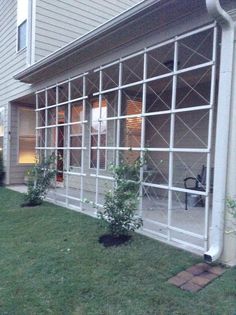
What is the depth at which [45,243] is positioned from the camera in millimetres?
4410

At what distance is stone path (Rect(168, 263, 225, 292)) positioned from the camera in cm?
301

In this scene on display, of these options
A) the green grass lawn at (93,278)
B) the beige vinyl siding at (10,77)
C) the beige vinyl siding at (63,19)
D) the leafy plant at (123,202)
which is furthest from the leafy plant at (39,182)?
the beige vinyl siding at (63,19)

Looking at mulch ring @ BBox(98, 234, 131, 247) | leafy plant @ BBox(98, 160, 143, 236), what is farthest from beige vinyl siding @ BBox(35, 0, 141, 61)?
mulch ring @ BBox(98, 234, 131, 247)

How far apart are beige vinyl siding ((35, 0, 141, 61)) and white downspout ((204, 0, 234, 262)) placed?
6032 millimetres

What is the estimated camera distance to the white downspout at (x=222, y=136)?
3393 millimetres

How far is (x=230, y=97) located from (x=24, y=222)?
3.91 meters

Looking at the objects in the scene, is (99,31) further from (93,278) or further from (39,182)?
(93,278)

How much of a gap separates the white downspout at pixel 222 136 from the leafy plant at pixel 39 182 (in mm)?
4038

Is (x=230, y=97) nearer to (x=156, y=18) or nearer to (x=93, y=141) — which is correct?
(x=156, y=18)

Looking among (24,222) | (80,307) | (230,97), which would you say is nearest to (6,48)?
(24,222)

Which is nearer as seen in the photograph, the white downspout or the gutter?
the white downspout

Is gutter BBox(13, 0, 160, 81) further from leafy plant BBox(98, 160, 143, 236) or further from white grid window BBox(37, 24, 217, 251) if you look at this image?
leafy plant BBox(98, 160, 143, 236)

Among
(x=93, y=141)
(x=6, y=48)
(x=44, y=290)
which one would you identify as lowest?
(x=44, y=290)

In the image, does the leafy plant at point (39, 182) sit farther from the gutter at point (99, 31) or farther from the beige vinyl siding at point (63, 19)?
the beige vinyl siding at point (63, 19)
